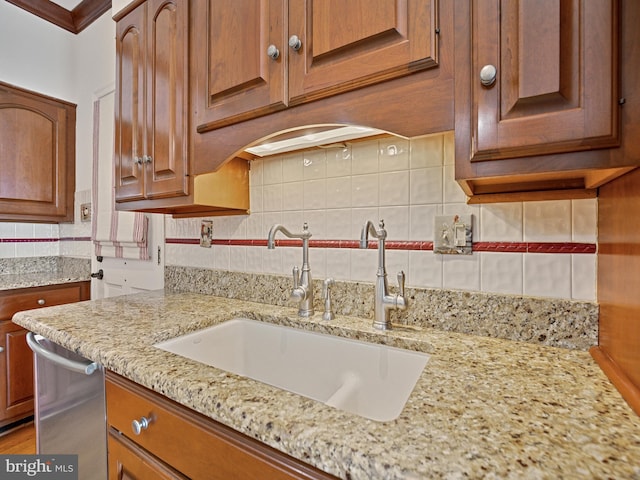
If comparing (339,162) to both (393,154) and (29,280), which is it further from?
(29,280)

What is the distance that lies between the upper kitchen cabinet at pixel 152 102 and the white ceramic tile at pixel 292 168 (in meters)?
0.36

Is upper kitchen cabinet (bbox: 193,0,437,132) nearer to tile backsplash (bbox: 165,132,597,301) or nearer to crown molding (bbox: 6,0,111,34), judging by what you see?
tile backsplash (bbox: 165,132,597,301)

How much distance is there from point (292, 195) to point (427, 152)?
1.71ft

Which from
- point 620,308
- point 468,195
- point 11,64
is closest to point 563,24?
point 468,195

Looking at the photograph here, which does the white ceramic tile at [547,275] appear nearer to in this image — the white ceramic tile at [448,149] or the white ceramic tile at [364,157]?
the white ceramic tile at [448,149]

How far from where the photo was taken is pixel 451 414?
0.48 meters

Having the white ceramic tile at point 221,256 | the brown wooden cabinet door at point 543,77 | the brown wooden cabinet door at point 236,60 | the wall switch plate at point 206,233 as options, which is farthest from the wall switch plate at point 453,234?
the wall switch plate at point 206,233

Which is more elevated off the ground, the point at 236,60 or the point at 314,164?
the point at 236,60

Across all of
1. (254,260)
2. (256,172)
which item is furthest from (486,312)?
(256,172)

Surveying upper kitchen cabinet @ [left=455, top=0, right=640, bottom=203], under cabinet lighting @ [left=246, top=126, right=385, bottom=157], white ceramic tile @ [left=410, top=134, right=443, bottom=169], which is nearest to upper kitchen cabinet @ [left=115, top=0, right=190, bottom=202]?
under cabinet lighting @ [left=246, top=126, right=385, bottom=157]

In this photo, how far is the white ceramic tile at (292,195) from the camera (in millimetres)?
1200

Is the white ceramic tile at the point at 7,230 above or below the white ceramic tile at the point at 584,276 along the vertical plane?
above

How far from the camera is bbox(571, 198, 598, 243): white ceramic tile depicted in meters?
0.75

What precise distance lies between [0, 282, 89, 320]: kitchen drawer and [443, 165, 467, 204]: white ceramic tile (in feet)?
7.58
